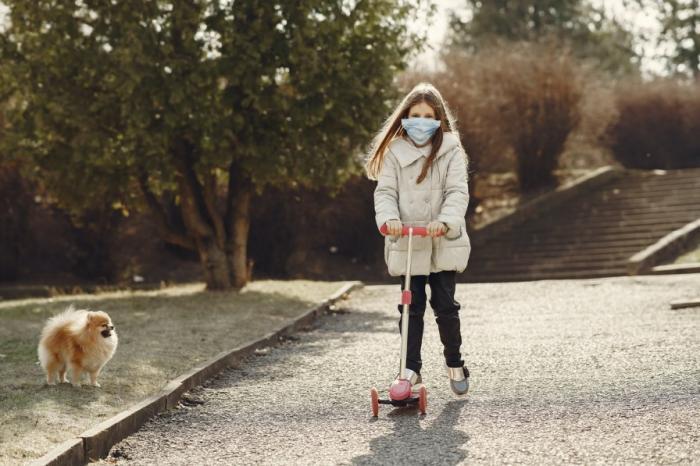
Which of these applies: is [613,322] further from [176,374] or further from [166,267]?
[166,267]

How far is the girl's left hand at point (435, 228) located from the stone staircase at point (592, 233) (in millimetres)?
14938

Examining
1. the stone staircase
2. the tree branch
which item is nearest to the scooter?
the tree branch

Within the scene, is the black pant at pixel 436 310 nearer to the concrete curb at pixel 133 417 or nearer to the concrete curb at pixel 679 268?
the concrete curb at pixel 133 417

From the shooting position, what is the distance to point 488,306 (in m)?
14.7

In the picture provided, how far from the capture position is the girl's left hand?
6.66 meters

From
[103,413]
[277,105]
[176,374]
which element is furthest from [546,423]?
[277,105]

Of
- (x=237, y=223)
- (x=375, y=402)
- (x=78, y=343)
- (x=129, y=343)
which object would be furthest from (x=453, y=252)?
(x=237, y=223)

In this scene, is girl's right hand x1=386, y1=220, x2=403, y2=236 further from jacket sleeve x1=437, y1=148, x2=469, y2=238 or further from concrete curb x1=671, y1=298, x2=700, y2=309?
concrete curb x1=671, y1=298, x2=700, y2=309

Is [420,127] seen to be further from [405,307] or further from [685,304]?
[685,304]

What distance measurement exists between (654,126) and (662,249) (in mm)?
13592

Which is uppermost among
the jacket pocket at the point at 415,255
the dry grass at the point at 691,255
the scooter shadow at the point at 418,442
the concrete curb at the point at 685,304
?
the jacket pocket at the point at 415,255

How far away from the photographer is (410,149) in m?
7.00

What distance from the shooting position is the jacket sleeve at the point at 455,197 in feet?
22.2

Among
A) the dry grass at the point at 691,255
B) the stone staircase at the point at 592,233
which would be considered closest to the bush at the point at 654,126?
the stone staircase at the point at 592,233
